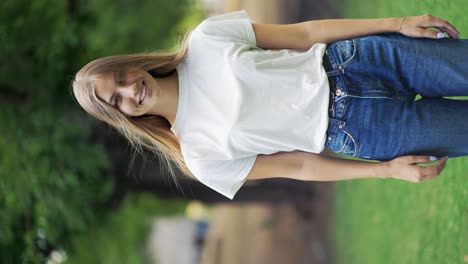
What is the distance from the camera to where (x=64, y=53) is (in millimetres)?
5945

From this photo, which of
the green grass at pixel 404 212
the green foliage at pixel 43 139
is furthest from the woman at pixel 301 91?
the green foliage at pixel 43 139

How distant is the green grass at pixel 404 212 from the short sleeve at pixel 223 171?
6.03ft

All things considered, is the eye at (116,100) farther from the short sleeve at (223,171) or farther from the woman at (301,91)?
the short sleeve at (223,171)

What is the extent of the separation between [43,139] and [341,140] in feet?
13.5

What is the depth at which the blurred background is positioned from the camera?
443 cm

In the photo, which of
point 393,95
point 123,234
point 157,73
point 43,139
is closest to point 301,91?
point 393,95

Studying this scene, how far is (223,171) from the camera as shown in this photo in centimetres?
258

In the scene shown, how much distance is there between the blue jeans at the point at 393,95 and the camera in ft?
7.77

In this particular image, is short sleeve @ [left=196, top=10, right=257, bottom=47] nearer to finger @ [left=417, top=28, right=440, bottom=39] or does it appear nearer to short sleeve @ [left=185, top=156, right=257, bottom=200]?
short sleeve @ [left=185, top=156, right=257, bottom=200]

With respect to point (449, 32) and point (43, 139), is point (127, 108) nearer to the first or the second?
point (449, 32)

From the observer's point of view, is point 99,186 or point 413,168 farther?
point 99,186

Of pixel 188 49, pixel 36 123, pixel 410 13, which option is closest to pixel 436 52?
pixel 188 49

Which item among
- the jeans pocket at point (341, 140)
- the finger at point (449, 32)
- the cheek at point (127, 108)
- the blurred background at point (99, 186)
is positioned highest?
the finger at point (449, 32)

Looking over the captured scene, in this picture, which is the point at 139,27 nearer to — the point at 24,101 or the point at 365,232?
the point at 24,101
